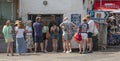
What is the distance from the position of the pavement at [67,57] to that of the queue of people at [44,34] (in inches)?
20.5

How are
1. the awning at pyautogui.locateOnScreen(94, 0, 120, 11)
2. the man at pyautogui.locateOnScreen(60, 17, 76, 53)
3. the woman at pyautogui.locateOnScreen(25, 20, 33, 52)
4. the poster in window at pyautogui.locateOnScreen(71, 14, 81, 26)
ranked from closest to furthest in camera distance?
the man at pyautogui.locateOnScreen(60, 17, 76, 53) → the woman at pyautogui.locateOnScreen(25, 20, 33, 52) → the poster in window at pyautogui.locateOnScreen(71, 14, 81, 26) → the awning at pyautogui.locateOnScreen(94, 0, 120, 11)

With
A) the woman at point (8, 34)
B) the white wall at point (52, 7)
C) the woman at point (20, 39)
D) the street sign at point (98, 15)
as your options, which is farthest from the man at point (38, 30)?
the street sign at point (98, 15)

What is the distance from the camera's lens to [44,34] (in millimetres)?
23188

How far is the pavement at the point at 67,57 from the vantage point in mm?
19859

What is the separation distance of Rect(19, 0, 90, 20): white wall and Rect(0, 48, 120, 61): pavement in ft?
8.58

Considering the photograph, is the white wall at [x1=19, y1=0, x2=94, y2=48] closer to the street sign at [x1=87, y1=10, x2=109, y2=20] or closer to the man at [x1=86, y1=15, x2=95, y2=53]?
the street sign at [x1=87, y1=10, x2=109, y2=20]

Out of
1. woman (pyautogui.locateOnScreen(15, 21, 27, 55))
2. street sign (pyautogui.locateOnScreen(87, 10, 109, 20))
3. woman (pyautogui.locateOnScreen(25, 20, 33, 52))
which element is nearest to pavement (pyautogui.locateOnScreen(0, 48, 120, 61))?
woman (pyautogui.locateOnScreen(15, 21, 27, 55))

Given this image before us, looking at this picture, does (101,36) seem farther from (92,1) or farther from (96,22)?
Answer: (92,1)

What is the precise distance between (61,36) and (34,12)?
1907 mm

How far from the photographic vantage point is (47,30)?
76.2 feet

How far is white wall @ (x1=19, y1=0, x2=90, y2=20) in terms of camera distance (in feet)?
79.0

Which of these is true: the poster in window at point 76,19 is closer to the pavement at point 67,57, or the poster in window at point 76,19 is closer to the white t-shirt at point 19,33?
the pavement at point 67,57

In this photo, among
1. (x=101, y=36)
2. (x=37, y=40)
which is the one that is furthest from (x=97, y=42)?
(x=37, y=40)

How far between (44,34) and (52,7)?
68.8 inches
